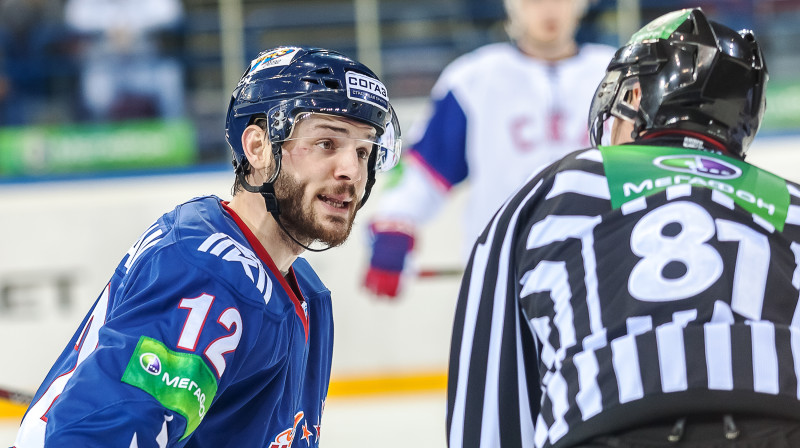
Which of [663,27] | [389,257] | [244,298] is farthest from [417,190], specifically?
[244,298]

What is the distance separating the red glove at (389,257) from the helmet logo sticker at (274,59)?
1.98 m

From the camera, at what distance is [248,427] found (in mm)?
1676

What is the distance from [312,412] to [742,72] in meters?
0.92

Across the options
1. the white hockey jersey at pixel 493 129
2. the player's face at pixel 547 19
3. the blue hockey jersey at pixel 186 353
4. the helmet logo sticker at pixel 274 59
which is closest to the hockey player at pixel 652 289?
the blue hockey jersey at pixel 186 353

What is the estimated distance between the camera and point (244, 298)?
153 cm

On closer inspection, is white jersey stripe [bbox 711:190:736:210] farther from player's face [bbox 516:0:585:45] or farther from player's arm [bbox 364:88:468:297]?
player's arm [bbox 364:88:468:297]

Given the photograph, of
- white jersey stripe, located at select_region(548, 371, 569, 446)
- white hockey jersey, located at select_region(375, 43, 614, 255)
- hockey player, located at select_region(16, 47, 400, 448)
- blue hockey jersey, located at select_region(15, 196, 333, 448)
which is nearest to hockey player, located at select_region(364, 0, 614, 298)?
white hockey jersey, located at select_region(375, 43, 614, 255)

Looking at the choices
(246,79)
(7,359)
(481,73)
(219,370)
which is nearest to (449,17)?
(481,73)

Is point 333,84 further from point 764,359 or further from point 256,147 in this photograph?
point 764,359

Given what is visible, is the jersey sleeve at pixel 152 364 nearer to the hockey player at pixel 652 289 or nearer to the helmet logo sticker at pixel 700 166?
the hockey player at pixel 652 289

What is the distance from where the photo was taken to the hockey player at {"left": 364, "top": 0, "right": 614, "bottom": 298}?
3.78 meters

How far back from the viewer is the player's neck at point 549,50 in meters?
3.80

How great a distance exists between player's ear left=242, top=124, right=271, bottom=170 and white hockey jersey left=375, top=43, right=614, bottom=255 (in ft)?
6.56

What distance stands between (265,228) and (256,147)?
0.50ft
